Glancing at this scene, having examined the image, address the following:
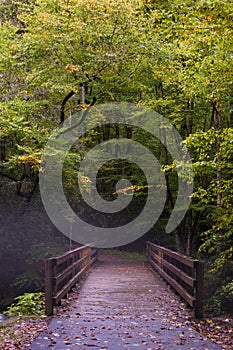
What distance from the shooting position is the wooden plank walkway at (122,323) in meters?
5.52

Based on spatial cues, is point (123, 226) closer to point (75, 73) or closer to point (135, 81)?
point (135, 81)

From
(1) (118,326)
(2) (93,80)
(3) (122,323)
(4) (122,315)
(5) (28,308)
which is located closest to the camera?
(1) (118,326)

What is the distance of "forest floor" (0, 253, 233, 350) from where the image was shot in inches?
217

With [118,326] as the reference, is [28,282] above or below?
below

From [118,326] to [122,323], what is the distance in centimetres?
23

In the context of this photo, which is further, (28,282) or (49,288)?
(28,282)

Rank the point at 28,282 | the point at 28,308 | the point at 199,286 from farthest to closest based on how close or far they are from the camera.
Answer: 1. the point at 28,282
2. the point at 28,308
3. the point at 199,286

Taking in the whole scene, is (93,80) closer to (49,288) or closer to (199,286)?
(49,288)

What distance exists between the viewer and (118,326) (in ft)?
21.7

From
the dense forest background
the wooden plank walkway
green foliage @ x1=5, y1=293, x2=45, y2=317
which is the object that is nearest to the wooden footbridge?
the wooden plank walkway

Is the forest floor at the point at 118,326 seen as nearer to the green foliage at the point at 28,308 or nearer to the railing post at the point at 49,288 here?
the railing post at the point at 49,288

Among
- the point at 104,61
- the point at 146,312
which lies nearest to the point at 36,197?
the point at 104,61

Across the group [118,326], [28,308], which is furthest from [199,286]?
[28,308]

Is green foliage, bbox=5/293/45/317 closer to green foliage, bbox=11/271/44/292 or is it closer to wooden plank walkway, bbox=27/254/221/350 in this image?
wooden plank walkway, bbox=27/254/221/350
